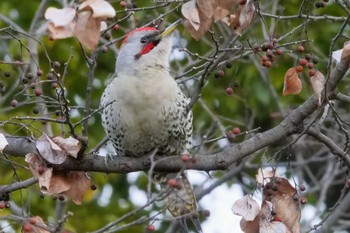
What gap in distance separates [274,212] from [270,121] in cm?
514

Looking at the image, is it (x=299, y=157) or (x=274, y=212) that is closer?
(x=274, y=212)

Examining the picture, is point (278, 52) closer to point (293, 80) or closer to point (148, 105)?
point (293, 80)

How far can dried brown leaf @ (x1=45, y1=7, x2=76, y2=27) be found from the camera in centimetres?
361

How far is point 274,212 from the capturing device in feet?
14.7

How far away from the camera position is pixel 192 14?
414cm

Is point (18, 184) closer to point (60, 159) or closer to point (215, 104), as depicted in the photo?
point (60, 159)

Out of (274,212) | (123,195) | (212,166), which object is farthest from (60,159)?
(123,195)

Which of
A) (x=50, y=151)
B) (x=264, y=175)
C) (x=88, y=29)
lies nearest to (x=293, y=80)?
(x=264, y=175)

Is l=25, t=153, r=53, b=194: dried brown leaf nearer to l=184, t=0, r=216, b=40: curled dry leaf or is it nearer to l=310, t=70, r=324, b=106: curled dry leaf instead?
l=184, t=0, r=216, b=40: curled dry leaf

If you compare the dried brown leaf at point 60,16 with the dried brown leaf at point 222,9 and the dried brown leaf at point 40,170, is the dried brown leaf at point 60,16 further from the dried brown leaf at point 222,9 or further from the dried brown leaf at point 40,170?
the dried brown leaf at point 40,170

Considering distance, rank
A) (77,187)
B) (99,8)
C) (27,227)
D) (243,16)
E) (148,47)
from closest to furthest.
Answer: (99,8), (27,227), (243,16), (77,187), (148,47)

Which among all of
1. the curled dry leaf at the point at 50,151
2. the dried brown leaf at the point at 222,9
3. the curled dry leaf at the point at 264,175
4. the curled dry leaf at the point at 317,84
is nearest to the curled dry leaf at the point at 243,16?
the dried brown leaf at the point at 222,9

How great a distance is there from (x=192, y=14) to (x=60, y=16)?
72cm

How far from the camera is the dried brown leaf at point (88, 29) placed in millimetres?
3633
